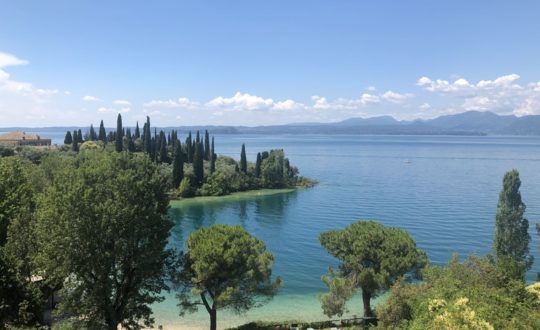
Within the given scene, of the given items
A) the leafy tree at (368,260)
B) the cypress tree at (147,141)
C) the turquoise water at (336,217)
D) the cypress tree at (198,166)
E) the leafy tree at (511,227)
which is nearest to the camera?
the leafy tree at (368,260)

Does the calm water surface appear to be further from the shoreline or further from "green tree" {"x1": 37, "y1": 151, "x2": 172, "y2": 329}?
"green tree" {"x1": 37, "y1": 151, "x2": 172, "y2": 329}

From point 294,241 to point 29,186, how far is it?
121 ft

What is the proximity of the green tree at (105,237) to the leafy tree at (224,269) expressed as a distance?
7.21 ft

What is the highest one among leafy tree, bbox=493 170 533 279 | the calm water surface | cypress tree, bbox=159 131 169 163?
cypress tree, bbox=159 131 169 163

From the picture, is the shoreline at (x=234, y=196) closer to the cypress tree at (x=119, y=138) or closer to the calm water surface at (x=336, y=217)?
the calm water surface at (x=336, y=217)

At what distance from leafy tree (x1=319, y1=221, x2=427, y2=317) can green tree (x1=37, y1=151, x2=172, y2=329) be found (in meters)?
11.6

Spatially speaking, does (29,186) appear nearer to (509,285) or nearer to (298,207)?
(509,285)

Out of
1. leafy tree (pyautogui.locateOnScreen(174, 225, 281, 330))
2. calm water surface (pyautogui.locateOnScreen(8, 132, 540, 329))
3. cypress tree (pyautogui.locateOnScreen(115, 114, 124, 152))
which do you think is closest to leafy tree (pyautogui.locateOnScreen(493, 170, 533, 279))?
calm water surface (pyautogui.locateOnScreen(8, 132, 540, 329))

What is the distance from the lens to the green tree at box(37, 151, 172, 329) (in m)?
22.4

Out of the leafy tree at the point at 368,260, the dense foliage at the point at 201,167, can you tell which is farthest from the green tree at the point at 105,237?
the dense foliage at the point at 201,167

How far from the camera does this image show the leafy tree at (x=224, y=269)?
84.5ft

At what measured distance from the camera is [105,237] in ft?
75.9

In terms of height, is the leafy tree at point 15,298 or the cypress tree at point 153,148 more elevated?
the cypress tree at point 153,148

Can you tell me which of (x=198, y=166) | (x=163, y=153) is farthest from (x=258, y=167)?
(x=163, y=153)
